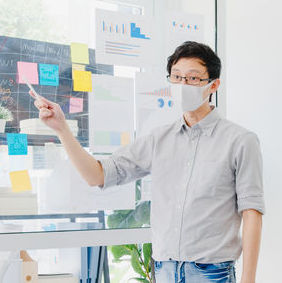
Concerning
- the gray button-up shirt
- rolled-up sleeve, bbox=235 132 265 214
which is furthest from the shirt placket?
rolled-up sleeve, bbox=235 132 265 214

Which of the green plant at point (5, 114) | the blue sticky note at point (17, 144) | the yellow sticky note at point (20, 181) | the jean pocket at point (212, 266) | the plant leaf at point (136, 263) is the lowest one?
the plant leaf at point (136, 263)

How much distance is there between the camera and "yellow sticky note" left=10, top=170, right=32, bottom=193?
1.83 m

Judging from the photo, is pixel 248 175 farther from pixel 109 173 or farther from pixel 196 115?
pixel 109 173

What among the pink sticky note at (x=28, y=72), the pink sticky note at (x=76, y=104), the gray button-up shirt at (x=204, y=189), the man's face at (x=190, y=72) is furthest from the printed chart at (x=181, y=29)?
the gray button-up shirt at (x=204, y=189)

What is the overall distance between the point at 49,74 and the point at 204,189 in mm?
967

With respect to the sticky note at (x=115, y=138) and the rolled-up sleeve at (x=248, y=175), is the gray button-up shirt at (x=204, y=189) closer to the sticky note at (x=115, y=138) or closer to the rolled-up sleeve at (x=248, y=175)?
the rolled-up sleeve at (x=248, y=175)

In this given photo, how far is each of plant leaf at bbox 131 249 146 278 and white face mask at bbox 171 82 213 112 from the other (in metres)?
1.28

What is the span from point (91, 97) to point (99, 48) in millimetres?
240

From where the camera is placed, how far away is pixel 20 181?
1.84 meters

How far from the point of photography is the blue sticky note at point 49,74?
191 centimetres

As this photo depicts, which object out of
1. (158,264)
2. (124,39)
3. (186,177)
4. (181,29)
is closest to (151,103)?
(124,39)

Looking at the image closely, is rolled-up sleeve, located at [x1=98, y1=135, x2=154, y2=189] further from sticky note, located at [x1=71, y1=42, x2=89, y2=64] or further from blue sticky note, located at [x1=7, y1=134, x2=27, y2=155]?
sticky note, located at [x1=71, y1=42, x2=89, y2=64]

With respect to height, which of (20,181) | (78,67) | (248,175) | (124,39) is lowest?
(20,181)

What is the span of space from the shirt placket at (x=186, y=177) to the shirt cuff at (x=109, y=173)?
0.25 metres
